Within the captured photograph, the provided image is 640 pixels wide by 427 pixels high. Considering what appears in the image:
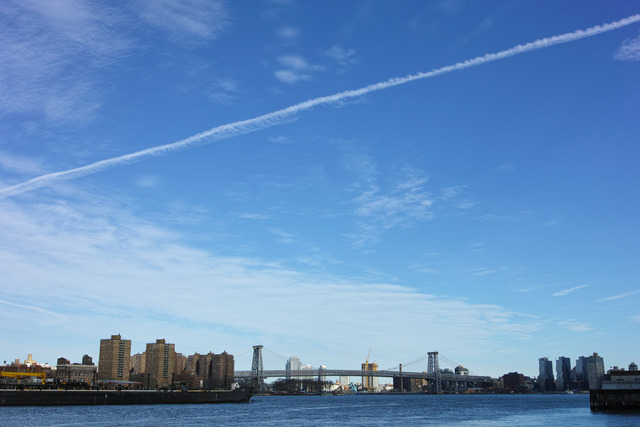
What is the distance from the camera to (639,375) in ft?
339

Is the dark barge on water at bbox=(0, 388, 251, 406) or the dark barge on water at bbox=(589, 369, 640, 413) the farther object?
the dark barge on water at bbox=(0, 388, 251, 406)

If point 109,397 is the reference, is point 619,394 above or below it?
above

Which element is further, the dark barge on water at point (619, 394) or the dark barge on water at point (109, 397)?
the dark barge on water at point (109, 397)

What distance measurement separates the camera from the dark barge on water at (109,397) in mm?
116250

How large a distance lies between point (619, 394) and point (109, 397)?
103099 millimetres

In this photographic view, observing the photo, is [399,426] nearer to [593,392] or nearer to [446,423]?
[446,423]

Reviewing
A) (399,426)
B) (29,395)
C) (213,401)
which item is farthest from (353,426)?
(213,401)

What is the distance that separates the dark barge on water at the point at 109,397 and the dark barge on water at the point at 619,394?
303ft

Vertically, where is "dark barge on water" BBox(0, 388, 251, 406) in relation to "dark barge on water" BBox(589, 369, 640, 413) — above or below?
below

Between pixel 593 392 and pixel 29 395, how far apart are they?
109 m

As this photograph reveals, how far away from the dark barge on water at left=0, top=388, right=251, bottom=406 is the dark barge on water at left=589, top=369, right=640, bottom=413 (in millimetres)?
92427

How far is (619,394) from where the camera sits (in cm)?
9819

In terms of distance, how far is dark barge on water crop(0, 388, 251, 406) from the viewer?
11625 cm

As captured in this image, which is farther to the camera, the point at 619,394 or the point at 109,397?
the point at 109,397
